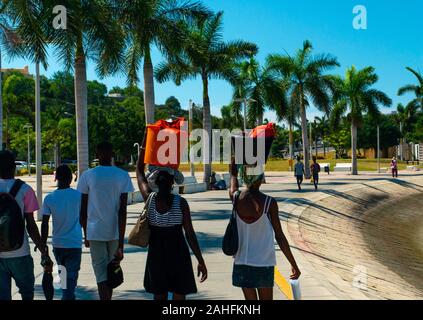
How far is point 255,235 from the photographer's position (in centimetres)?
462

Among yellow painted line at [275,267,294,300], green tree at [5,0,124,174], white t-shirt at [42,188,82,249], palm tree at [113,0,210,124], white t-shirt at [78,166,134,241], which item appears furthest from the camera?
palm tree at [113,0,210,124]

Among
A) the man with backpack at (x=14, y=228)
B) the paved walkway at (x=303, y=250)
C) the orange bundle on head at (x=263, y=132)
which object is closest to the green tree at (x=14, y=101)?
the paved walkway at (x=303, y=250)

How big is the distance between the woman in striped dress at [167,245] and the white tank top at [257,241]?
1.45 feet

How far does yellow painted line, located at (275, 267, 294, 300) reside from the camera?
711 centimetres

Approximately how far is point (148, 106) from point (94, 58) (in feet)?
12.9

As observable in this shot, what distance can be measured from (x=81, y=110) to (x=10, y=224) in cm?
1259

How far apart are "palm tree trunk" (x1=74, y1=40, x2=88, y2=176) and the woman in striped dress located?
12155mm

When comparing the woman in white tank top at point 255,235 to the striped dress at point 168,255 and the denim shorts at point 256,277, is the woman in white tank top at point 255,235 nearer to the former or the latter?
the denim shorts at point 256,277

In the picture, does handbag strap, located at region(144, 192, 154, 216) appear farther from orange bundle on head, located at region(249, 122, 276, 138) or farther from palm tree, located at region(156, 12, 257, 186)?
palm tree, located at region(156, 12, 257, 186)

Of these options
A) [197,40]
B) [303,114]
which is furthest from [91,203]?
[303,114]

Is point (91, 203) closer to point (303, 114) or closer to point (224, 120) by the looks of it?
point (303, 114)

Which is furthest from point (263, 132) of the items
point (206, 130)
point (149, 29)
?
point (206, 130)

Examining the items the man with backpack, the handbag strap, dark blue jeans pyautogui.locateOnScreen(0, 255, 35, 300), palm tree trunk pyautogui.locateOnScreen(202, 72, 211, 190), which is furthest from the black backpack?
palm tree trunk pyautogui.locateOnScreen(202, 72, 211, 190)

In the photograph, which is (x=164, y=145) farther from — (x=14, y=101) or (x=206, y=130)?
(x=14, y=101)
